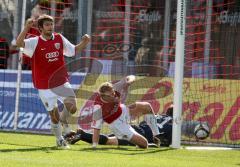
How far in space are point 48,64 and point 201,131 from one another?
11.7 ft

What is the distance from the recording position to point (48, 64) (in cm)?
1339

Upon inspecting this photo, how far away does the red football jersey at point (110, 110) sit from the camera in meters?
13.7

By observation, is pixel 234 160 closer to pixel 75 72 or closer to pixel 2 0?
pixel 75 72

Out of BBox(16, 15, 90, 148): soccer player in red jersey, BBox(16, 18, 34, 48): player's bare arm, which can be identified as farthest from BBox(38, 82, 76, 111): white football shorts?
BBox(16, 18, 34, 48): player's bare arm

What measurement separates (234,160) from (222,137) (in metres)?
3.35

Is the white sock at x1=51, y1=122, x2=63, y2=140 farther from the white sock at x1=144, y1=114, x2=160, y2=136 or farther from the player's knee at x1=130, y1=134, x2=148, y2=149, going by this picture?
the white sock at x1=144, y1=114, x2=160, y2=136

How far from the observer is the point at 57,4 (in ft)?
63.7

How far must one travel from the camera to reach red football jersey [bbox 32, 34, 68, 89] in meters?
13.3

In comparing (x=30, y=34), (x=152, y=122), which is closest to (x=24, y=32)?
(x=152, y=122)

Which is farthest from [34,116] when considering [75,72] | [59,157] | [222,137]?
[59,157]

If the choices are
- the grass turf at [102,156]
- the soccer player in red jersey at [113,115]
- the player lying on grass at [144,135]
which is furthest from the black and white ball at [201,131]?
the soccer player in red jersey at [113,115]

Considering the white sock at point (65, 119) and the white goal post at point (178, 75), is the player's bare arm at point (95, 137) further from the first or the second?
the white goal post at point (178, 75)

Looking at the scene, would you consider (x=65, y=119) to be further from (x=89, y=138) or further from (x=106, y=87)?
(x=106, y=87)

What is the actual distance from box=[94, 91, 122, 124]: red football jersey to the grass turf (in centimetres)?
48
